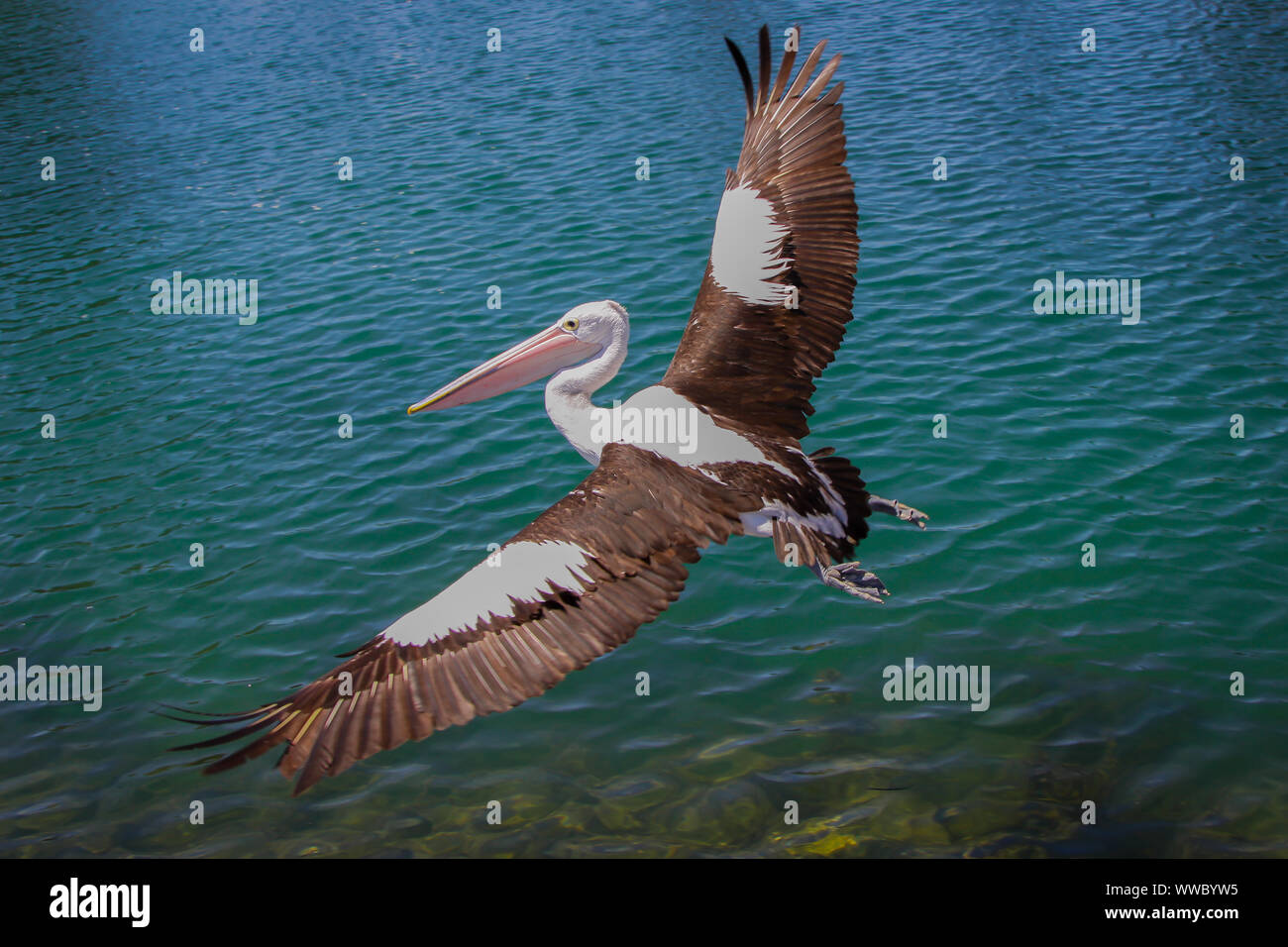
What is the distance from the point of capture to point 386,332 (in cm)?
1075

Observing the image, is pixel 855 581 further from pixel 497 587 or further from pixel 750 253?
pixel 750 253

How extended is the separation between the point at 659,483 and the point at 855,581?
1.22m

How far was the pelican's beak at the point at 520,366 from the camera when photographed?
643cm

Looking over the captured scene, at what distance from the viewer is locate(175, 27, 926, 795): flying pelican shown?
15.9ft

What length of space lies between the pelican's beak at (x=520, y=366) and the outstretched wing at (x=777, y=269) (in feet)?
2.07

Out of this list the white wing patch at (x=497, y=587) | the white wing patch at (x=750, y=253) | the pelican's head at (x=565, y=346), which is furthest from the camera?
the white wing patch at (x=750, y=253)

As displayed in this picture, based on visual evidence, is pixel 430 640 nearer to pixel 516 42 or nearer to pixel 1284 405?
pixel 1284 405

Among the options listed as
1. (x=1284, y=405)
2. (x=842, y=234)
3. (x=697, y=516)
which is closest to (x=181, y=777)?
(x=697, y=516)

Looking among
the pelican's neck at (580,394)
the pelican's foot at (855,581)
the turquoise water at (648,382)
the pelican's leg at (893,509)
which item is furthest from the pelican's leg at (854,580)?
the pelican's neck at (580,394)

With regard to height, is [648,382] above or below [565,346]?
above

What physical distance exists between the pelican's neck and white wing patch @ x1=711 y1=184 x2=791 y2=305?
2.60 ft

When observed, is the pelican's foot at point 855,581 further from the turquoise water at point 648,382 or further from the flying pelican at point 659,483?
the turquoise water at point 648,382

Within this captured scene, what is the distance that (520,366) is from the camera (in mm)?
6629

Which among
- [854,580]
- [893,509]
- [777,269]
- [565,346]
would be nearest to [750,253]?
[777,269]
